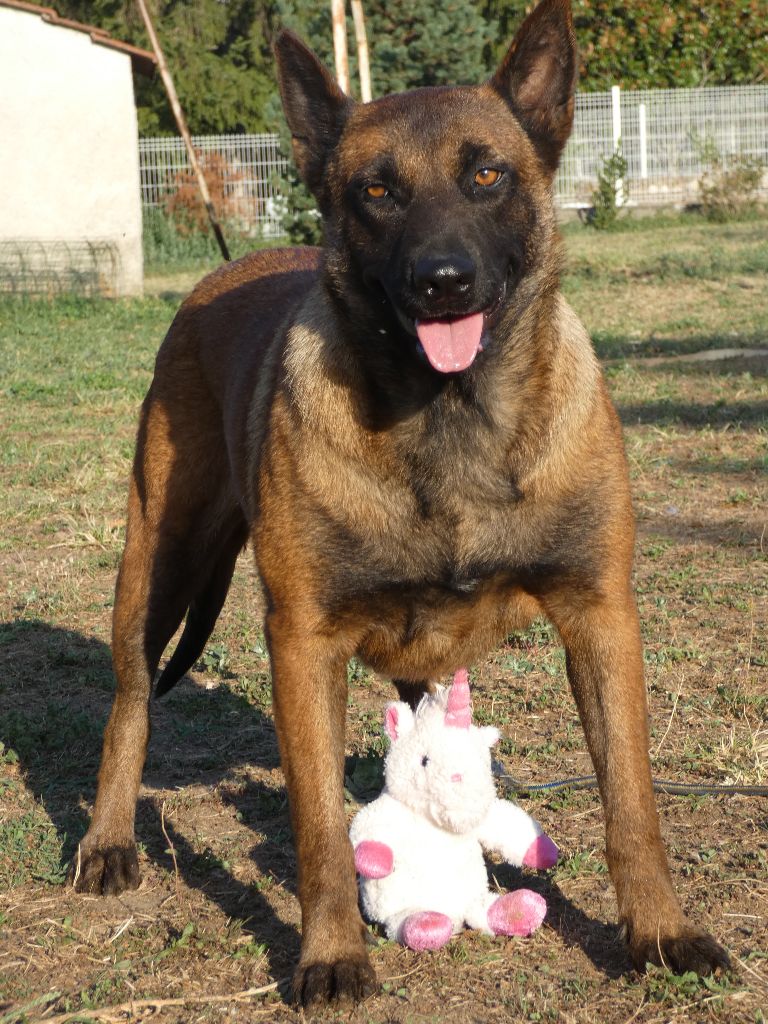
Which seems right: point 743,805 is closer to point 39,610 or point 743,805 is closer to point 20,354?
point 39,610

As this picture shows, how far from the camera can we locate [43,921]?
3230mm

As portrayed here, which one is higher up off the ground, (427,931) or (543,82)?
(543,82)

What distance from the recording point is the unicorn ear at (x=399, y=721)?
322 centimetres

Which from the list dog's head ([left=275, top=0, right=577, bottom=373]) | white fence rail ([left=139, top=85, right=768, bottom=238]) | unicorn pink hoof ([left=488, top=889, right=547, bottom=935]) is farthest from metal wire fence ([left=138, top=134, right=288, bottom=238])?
unicorn pink hoof ([left=488, top=889, right=547, bottom=935])

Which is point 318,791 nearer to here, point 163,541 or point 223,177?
point 163,541

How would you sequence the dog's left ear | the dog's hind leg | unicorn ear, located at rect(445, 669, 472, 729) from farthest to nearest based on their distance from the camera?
1. the dog's hind leg
2. the dog's left ear
3. unicorn ear, located at rect(445, 669, 472, 729)

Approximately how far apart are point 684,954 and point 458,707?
756 millimetres

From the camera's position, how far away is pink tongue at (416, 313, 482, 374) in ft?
9.91

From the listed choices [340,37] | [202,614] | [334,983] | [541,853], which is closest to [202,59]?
[340,37]

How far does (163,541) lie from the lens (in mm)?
4078

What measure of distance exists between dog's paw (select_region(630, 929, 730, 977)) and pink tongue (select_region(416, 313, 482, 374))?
1.34 meters

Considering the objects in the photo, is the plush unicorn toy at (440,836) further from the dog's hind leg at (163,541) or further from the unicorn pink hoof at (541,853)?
the dog's hind leg at (163,541)

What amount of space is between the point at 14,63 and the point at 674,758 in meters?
17.3

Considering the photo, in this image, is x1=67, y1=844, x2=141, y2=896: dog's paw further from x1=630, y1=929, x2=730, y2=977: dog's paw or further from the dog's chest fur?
x1=630, y1=929, x2=730, y2=977: dog's paw
